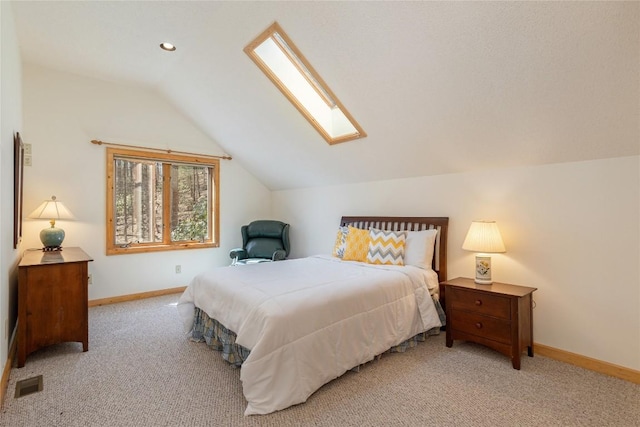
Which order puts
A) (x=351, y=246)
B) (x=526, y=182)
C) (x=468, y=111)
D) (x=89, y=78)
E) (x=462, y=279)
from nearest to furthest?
(x=468, y=111)
(x=526, y=182)
(x=462, y=279)
(x=351, y=246)
(x=89, y=78)

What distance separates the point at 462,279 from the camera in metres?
2.89

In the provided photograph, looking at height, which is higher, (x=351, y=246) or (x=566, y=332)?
(x=351, y=246)

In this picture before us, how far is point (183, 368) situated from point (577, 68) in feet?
10.6

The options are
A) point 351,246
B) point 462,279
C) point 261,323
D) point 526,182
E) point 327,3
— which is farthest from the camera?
point 351,246

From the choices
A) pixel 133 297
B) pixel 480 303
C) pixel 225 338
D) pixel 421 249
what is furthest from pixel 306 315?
pixel 133 297

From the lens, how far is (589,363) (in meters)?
2.36

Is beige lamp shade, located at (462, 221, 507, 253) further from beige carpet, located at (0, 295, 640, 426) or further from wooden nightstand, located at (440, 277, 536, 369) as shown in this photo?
beige carpet, located at (0, 295, 640, 426)

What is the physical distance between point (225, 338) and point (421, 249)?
1.91m

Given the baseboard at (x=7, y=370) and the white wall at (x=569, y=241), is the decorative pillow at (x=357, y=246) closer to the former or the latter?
the white wall at (x=569, y=241)

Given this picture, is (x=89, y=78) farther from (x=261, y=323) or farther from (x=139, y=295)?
(x=261, y=323)

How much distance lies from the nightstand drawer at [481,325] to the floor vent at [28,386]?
2.99m

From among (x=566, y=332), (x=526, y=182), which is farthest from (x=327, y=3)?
(x=566, y=332)

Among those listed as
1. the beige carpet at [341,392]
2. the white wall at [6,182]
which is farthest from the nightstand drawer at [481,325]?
the white wall at [6,182]

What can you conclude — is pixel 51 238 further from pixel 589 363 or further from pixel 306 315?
pixel 589 363
